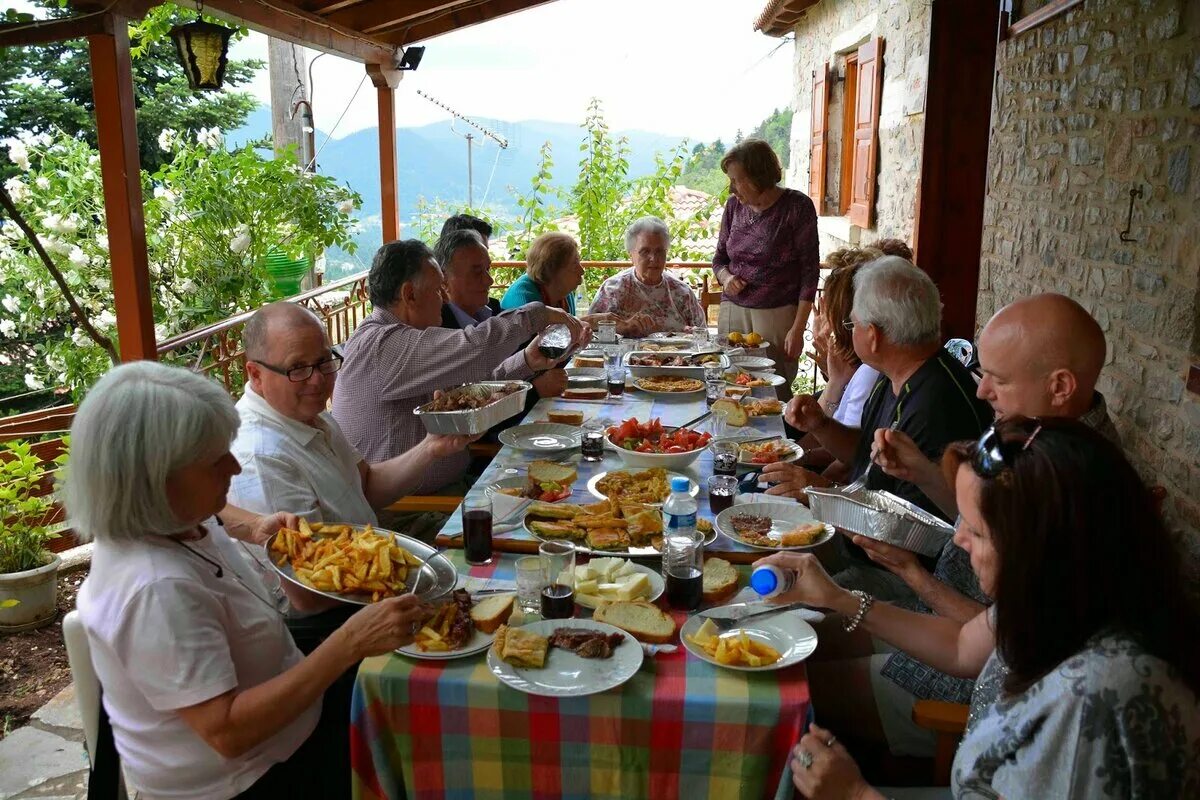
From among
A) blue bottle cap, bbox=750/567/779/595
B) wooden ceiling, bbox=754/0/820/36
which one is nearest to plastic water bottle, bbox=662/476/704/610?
blue bottle cap, bbox=750/567/779/595

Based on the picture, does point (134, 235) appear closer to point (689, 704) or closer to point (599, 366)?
point (599, 366)

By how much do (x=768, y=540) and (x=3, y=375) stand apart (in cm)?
888

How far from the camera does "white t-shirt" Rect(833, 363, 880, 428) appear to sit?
3084 millimetres

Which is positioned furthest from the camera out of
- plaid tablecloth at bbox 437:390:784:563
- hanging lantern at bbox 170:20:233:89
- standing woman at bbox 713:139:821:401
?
standing woman at bbox 713:139:821:401

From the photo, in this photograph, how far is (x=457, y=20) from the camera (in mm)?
6762

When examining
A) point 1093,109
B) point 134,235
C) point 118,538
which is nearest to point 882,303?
point 1093,109

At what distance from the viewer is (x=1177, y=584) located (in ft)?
3.91

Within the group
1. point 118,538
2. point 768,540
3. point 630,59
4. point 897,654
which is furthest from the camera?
point 630,59

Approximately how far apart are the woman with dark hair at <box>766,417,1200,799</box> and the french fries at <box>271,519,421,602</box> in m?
1.06

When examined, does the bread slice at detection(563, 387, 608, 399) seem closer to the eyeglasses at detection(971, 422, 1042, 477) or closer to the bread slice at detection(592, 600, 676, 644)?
the bread slice at detection(592, 600, 676, 644)

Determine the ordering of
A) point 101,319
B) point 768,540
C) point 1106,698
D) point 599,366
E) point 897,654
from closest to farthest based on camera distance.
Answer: point 1106,698 → point 897,654 → point 768,540 → point 599,366 → point 101,319

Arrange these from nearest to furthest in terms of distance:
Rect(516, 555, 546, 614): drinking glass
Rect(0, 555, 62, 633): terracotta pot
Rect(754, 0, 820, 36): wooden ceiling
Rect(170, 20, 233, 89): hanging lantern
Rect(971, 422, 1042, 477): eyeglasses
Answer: Rect(971, 422, 1042, 477): eyeglasses
Rect(516, 555, 546, 614): drinking glass
Rect(0, 555, 62, 633): terracotta pot
Rect(170, 20, 233, 89): hanging lantern
Rect(754, 0, 820, 36): wooden ceiling

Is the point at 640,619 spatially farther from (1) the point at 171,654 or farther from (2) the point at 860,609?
(1) the point at 171,654

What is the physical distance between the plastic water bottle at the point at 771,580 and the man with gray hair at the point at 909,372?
705 mm
